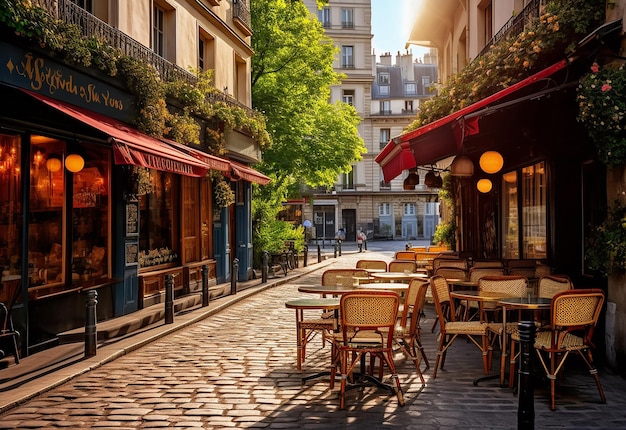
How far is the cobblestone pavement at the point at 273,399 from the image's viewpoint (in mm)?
5559

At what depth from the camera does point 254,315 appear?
12.4m

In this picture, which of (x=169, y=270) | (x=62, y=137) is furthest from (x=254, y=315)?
(x=62, y=137)

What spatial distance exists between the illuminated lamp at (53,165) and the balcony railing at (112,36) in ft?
6.54

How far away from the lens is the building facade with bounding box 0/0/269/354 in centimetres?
847

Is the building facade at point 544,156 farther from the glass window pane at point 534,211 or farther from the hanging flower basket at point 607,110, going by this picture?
the hanging flower basket at point 607,110

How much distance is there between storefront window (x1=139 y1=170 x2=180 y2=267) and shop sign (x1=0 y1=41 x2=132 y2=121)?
2.36 meters

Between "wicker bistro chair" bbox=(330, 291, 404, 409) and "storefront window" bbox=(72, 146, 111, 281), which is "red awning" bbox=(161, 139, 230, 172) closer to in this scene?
"storefront window" bbox=(72, 146, 111, 281)

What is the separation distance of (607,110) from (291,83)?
1788 cm

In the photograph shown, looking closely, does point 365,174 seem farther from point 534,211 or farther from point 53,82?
point 53,82

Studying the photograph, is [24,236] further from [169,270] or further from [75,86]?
[169,270]

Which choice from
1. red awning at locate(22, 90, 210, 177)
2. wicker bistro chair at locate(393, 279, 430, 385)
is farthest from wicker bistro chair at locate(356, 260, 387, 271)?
wicker bistro chair at locate(393, 279, 430, 385)

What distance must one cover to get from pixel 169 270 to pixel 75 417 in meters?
7.89

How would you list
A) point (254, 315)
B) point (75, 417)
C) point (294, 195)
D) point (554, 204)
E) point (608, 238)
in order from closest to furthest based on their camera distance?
1. point (75, 417)
2. point (608, 238)
3. point (554, 204)
4. point (254, 315)
5. point (294, 195)

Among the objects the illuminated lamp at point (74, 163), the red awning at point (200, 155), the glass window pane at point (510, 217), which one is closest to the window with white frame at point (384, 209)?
the glass window pane at point (510, 217)
